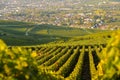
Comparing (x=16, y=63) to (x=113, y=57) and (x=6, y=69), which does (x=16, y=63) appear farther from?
(x=113, y=57)

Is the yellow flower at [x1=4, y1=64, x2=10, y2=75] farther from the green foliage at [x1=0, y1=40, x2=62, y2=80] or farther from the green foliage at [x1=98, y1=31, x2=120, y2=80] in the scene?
the green foliage at [x1=98, y1=31, x2=120, y2=80]

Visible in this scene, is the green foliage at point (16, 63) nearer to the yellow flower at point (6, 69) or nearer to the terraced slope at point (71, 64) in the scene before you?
the yellow flower at point (6, 69)

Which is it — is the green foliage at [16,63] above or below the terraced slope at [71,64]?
above

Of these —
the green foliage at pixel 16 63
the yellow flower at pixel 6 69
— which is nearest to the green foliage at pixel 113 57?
the green foliage at pixel 16 63

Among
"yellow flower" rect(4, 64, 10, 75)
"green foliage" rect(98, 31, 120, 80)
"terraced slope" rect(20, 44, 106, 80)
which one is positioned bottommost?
"terraced slope" rect(20, 44, 106, 80)

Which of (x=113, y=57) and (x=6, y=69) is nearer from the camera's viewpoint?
(x=113, y=57)

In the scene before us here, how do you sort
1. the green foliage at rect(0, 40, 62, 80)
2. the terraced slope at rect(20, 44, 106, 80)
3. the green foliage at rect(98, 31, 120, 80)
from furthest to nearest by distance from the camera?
the terraced slope at rect(20, 44, 106, 80), the green foliage at rect(0, 40, 62, 80), the green foliage at rect(98, 31, 120, 80)

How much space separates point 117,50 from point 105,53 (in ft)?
1.78

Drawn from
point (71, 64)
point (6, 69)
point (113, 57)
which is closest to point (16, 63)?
point (6, 69)

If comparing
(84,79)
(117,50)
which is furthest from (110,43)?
(84,79)

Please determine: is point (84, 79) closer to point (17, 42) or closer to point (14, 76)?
point (14, 76)

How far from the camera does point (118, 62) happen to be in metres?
14.1

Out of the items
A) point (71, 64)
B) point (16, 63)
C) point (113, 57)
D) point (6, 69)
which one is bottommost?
point (71, 64)

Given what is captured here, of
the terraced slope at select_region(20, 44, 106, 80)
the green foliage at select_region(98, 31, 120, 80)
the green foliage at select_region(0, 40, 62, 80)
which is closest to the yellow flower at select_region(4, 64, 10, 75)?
the green foliage at select_region(0, 40, 62, 80)
